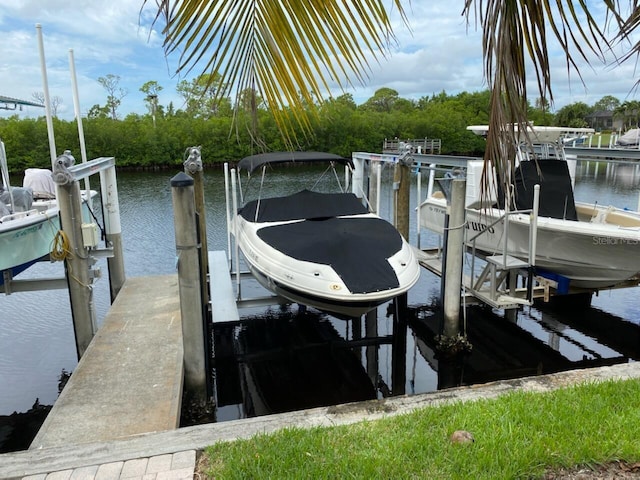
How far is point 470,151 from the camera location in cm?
→ 5319

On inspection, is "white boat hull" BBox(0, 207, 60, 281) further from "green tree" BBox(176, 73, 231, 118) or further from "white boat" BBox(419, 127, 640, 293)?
"white boat" BBox(419, 127, 640, 293)

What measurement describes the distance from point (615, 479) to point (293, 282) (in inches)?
153

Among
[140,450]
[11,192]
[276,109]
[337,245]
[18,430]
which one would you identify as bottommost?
[18,430]

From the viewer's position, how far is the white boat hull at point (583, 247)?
659 cm

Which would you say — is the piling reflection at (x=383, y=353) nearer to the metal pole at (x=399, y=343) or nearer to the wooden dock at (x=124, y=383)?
the metal pole at (x=399, y=343)

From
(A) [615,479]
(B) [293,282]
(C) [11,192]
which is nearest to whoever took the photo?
(A) [615,479]

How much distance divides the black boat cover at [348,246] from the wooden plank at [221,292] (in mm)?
1035

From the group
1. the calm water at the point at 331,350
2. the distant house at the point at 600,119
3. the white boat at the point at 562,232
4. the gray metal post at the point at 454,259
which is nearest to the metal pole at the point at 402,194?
the white boat at the point at 562,232

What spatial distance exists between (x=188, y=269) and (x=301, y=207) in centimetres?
276

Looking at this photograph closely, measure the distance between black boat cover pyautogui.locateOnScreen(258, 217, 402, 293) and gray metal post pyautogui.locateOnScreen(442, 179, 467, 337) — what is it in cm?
74

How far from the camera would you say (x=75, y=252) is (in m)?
5.80

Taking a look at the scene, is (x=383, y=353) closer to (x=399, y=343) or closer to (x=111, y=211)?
(x=399, y=343)

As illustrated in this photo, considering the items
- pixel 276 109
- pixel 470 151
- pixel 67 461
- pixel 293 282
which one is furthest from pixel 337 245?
pixel 470 151

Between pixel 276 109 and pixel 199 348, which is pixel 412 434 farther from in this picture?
pixel 199 348
